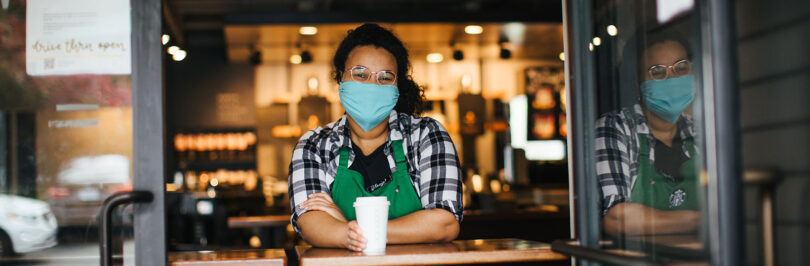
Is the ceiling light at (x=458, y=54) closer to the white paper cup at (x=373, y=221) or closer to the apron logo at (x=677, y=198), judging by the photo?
the white paper cup at (x=373, y=221)

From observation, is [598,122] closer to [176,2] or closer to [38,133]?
[38,133]

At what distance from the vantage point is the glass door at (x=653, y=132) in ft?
4.48

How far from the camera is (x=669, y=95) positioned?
1643 millimetres

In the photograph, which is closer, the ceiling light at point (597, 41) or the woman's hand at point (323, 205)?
the ceiling light at point (597, 41)

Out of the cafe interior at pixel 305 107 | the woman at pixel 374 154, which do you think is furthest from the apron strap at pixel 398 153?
the cafe interior at pixel 305 107

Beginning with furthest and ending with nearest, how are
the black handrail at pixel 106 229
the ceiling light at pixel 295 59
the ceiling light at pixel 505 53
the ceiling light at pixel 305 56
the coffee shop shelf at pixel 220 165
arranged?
the coffee shop shelf at pixel 220 165
the ceiling light at pixel 295 59
the ceiling light at pixel 505 53
the ceiling light at pixel 305 56
the black handrail at pixel 106 229

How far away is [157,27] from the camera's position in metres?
1.94

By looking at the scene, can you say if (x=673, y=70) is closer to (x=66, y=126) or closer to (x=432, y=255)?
(x=432, y=255)

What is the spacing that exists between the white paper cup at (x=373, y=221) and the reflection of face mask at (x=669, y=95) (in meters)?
0.75

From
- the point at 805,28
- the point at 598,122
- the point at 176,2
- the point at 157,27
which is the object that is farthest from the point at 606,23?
the point at 176,2

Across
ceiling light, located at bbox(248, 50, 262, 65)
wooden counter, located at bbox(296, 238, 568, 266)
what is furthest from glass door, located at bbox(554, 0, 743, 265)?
ceiling light, located at bbox(248, 50, 262, 65)

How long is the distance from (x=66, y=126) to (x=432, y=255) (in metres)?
1.13

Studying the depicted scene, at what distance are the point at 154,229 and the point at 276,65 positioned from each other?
309 inches

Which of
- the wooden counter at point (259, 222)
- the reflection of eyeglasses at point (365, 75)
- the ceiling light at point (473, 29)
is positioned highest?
the ceiling light at point (473, 29)
